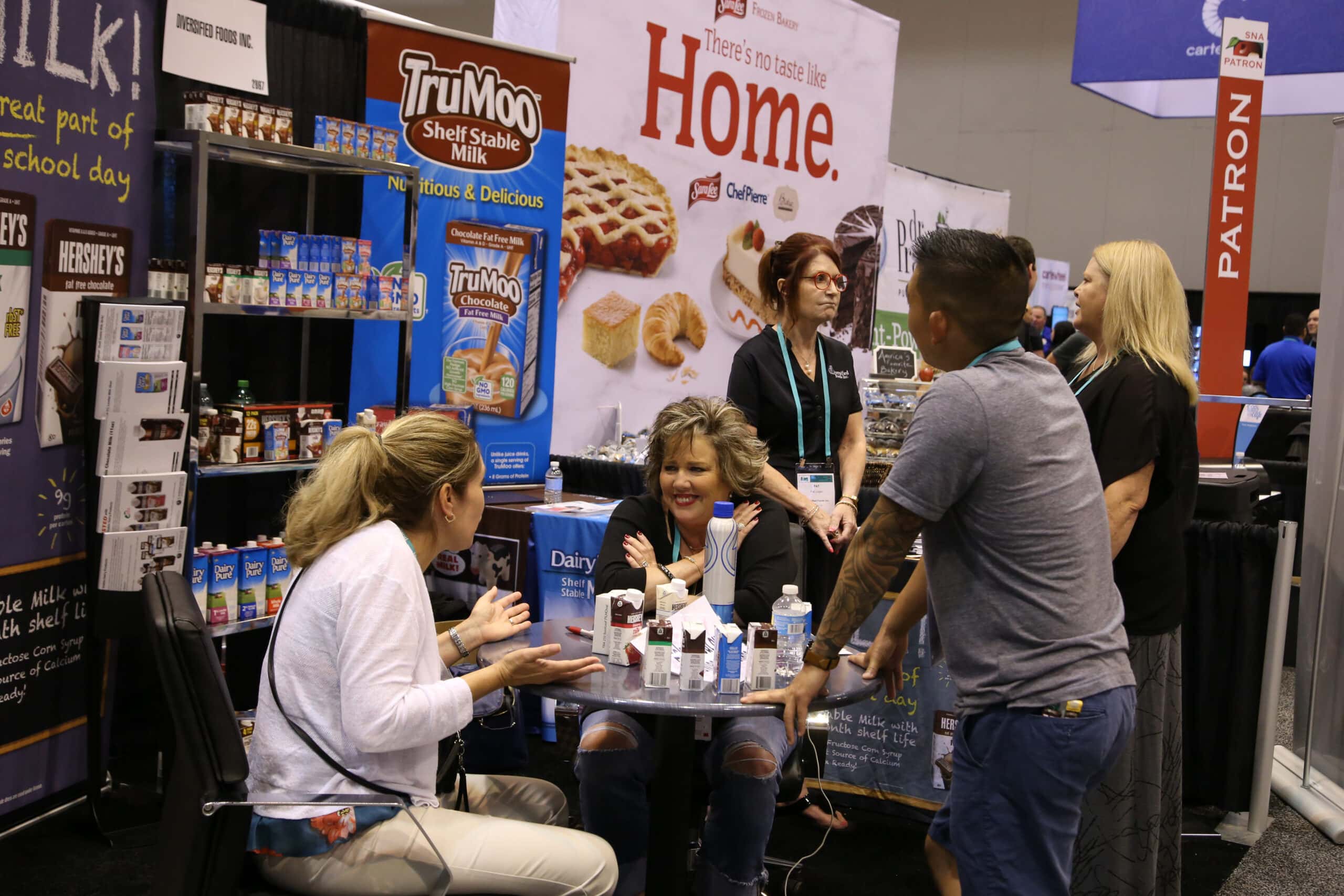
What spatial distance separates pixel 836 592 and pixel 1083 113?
13747 millimetres

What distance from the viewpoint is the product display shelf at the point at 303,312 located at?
11.9ft

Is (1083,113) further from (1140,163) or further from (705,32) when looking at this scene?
(705,32)

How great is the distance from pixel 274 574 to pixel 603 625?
1.75m

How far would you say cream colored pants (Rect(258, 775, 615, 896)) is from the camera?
192 centimetres

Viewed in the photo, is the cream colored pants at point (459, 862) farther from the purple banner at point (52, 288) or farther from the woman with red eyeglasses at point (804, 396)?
the purple banner at point (52, 288)

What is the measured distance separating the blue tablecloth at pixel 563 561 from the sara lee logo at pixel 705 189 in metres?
2.41

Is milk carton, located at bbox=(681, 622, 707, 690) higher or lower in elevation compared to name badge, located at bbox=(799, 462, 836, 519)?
lower

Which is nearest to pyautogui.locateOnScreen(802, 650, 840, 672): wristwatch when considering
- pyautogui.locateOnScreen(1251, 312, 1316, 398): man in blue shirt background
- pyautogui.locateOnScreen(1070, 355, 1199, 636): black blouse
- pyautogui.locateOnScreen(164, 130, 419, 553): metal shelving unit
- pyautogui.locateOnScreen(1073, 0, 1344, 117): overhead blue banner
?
pyautogui.locateOnScreen(1070, 355, 1199, 636): black blouse

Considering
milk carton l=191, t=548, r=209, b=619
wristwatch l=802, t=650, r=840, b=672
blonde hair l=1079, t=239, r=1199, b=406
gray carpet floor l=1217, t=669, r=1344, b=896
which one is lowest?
gray carpet floor l=1217, t=669, r=1344, b=896

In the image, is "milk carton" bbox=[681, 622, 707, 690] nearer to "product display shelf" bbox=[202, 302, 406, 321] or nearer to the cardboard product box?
the cardboard product box

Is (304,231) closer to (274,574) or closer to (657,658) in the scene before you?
(274,574)

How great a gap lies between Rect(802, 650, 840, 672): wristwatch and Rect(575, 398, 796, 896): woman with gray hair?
2.02ft

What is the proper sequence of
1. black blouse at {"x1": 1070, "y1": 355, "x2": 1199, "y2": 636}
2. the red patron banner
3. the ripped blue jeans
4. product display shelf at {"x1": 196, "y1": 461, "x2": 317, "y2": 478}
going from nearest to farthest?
the ripped blue jeans → black blouse at {"x1": 1070, "y1": 355, "x2": 1199, "y2": 636} → product display shelf at {"x1": 196, "y1": 461, "x2": 317, "y2": 478} → the red patron banner

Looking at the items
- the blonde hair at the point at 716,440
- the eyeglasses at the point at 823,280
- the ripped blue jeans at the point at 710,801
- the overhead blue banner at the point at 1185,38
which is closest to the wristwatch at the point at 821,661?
the ripped blue jeans at the point at 710,801
